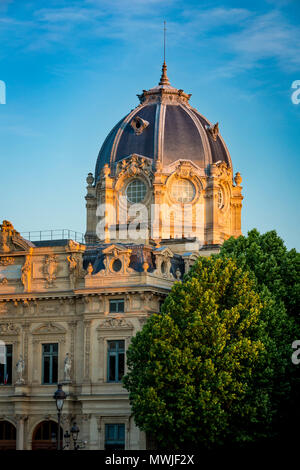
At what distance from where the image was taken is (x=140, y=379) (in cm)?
6750

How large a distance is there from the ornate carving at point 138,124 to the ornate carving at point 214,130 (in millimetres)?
5611

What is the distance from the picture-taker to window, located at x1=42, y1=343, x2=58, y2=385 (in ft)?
261

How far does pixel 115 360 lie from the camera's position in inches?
3017

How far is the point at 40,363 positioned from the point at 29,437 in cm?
538

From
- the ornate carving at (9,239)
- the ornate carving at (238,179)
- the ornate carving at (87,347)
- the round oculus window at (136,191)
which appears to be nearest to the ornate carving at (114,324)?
the ornate carving at (87,347)

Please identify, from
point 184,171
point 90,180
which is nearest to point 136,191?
point 184,171

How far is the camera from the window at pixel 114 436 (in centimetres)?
7506

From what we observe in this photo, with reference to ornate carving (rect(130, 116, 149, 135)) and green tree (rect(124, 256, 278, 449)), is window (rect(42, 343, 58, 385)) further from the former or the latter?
ornate carving (rect(130, 116, 149, 135))

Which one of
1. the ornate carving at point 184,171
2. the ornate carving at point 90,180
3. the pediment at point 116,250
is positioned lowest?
the pediment at point 116,250

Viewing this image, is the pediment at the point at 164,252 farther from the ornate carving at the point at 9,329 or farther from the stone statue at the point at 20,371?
the stone statue at the point at 20,371
